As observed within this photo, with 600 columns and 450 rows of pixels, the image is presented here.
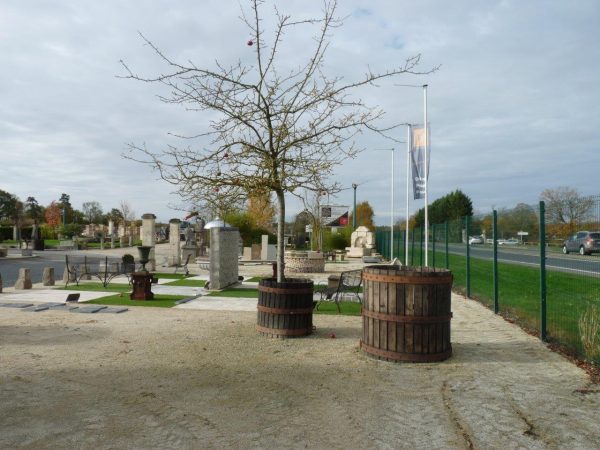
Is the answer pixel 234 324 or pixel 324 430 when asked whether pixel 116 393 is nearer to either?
pixel 324 430

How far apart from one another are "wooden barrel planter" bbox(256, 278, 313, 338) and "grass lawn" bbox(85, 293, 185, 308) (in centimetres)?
425

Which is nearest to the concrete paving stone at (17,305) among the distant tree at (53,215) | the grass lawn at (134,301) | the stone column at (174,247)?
the grass lawn at (134,301)

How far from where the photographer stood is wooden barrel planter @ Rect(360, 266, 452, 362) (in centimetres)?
623

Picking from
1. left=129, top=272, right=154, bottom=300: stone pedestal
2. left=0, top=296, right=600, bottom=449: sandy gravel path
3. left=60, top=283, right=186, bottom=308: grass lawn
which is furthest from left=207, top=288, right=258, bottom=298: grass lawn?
left=0, top=296, right=600, bottom=449: sandy gravel path

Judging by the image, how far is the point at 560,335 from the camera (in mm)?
7805

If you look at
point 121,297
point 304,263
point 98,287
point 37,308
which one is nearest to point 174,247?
point 304,263

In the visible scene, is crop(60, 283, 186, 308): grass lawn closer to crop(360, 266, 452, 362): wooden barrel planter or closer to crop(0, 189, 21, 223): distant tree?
crop(360, 266, 452, 362): wooden barrel planter

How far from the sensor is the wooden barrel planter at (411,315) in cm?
623

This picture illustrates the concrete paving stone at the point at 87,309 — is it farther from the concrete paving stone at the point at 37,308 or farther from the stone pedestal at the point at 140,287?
the stone pedestal at the point at 140,287

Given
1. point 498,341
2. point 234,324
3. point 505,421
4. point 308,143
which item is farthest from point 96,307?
point 505,421

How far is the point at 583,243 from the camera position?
634 cm

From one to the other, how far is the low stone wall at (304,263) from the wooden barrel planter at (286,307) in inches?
550

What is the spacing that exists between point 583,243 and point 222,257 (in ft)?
32.5

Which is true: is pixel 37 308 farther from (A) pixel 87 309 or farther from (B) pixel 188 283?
(B) pixel 188 283
